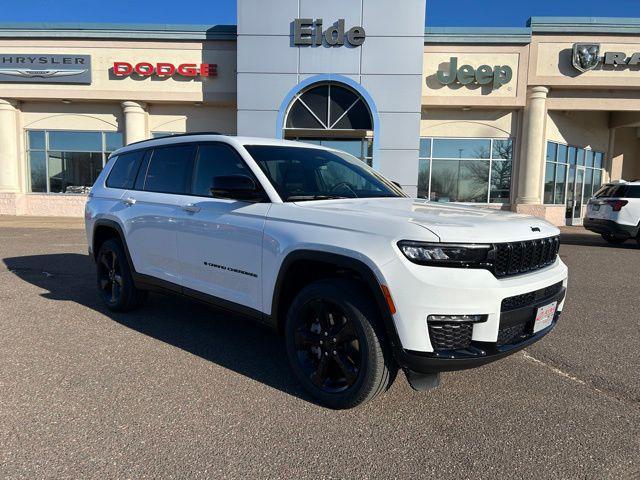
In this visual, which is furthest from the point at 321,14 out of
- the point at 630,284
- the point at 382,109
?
the point at 630,284

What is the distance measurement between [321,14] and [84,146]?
1069cm

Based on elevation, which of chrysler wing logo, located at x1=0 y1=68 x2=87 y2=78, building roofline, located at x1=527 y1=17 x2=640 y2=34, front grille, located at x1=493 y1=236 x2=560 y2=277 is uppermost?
building roofline, located at x1=527 y1=17 x2=640 y2=34

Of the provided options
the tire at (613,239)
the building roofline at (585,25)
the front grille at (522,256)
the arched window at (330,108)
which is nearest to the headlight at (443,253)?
the front grille at (522,256)

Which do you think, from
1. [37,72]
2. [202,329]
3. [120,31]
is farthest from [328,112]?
[202,329]

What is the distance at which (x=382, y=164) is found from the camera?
1633 cm

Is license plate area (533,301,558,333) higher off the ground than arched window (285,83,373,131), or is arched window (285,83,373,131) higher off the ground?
arched window (285,83,373,131)

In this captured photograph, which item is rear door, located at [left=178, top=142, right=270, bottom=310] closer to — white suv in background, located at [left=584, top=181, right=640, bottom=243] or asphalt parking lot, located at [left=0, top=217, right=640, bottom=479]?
asphalt parking lot, located at [left=0, top=217, right=640, bottom=479]

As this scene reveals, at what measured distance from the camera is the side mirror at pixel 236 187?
11.1 feet

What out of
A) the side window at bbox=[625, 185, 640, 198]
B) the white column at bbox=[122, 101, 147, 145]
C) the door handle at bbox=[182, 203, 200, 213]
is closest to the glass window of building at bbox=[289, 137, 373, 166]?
the white column at bbox=[122, 101, 147, 145]

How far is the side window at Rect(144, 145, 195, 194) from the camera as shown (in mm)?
4367

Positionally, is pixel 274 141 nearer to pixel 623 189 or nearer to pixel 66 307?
pixel 66 307

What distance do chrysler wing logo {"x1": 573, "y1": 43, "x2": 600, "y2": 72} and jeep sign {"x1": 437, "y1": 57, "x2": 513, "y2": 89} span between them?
7.68ft

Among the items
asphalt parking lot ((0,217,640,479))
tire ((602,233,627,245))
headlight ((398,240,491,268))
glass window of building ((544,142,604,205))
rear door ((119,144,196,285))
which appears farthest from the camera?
glass window of building ((544,142,604,205))

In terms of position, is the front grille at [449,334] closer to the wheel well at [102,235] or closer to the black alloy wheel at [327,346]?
the black alloy wheel at [327,346]
